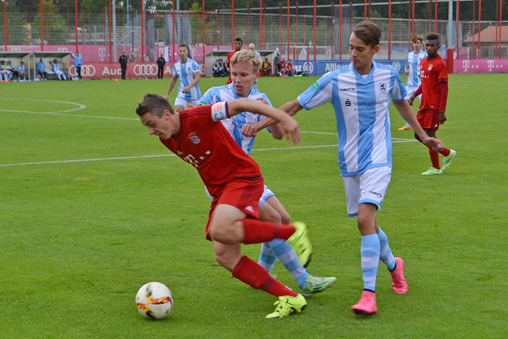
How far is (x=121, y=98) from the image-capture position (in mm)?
29359

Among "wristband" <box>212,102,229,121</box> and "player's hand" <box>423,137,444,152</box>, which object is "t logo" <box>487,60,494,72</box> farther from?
"wristband" <box>212,102,229,121</box>

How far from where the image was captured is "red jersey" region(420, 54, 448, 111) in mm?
11812

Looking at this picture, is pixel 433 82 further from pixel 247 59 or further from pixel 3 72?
pixel 3 72

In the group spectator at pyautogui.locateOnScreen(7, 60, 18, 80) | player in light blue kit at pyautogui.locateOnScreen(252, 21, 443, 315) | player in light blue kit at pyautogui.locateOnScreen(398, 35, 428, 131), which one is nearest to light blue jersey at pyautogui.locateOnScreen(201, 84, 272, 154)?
player in light blue kit at pyautogui.locateOnScreen(252, 21, 443, 315)

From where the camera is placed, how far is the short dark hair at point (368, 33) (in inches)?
214

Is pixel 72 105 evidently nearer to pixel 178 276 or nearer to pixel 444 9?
pixel 178 276

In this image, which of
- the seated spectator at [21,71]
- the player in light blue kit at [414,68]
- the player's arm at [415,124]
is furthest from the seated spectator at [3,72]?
the player's arm at [415,124]

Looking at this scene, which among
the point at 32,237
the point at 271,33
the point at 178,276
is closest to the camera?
the point at 178,276

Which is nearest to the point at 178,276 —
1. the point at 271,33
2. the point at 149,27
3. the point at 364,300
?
the point at 364,300

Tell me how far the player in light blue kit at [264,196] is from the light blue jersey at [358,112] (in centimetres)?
49

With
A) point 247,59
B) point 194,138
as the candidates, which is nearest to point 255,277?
point 194,138

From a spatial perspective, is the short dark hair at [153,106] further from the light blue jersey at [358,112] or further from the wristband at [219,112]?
the light blue jersey at [358,112]

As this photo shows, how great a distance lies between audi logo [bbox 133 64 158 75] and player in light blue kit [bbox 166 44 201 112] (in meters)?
32.2

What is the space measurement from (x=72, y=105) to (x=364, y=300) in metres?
21.9
